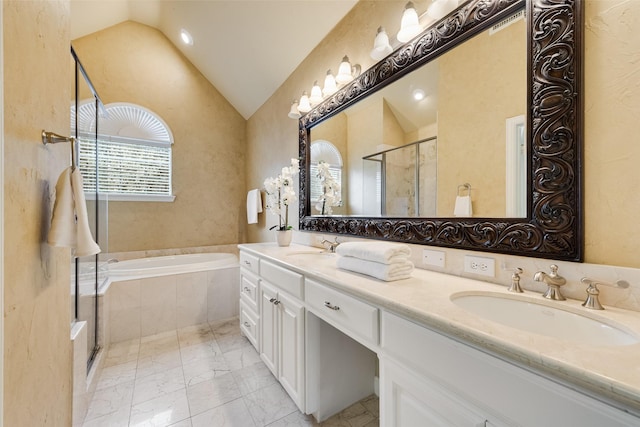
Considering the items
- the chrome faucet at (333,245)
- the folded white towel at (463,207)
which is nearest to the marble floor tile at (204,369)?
the chrome faucet at (333,245)

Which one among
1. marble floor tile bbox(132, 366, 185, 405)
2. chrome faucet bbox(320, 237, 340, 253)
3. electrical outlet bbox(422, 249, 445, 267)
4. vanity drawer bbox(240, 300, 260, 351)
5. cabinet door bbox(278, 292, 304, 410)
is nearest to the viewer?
electrical outlet bbox(422, 249, 445, 267)

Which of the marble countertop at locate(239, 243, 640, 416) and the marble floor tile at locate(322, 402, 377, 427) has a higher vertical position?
the marble countertop at locate(239, 243, 640, 416)

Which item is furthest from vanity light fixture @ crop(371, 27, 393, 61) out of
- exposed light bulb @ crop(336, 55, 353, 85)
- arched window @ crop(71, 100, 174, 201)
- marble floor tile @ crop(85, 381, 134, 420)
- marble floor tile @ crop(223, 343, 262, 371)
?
arched window @ crop(71, 100, 174, 201)

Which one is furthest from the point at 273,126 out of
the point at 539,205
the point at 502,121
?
the point at 539,205

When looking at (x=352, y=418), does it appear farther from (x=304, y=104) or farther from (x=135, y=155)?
(x=135, y=155)

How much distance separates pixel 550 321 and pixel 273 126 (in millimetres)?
2891

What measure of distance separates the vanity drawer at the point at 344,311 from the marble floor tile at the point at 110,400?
1392mm

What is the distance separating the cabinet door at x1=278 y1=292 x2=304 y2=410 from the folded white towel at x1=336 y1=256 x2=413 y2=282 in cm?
43

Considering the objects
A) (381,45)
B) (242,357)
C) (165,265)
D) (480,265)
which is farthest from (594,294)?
(165,265)

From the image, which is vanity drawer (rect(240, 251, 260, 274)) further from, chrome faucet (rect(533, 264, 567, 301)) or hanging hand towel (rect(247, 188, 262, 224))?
chrome faucet (rect(533, 264, 567, 301))

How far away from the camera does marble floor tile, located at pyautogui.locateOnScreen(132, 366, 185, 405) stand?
166 centimetres

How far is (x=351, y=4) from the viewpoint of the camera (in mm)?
1779

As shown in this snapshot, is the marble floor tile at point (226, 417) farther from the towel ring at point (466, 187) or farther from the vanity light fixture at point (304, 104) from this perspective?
the vanity light fixture at point (304, 104)

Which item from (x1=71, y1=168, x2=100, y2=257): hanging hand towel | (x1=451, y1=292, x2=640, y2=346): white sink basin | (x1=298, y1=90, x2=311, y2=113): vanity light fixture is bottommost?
(x1=451, y1=292, x2=640, y2=346): white sink basin
